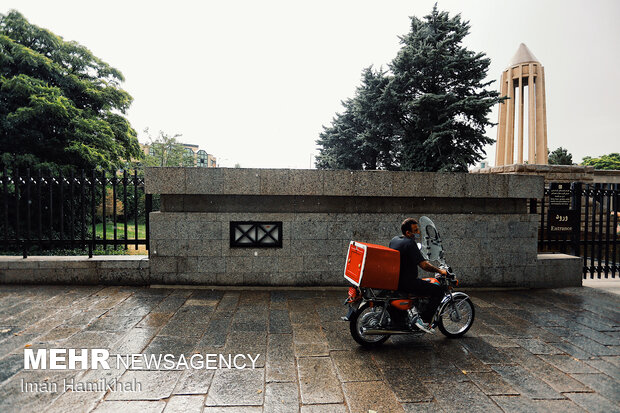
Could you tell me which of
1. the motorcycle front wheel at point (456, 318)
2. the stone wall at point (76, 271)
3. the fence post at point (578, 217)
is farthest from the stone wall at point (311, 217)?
the motorcycle front wheel at point (456, 318)

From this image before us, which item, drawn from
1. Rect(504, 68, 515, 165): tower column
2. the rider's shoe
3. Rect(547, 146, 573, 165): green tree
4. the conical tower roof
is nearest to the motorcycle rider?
the rider's shoe

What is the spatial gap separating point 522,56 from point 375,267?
113 feet

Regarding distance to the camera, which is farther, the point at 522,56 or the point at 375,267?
the point at 522,56

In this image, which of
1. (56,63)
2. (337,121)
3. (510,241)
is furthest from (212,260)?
(337,121)

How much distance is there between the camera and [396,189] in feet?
22.9

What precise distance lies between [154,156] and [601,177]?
42.3 metres

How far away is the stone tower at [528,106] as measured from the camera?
96.4 feet

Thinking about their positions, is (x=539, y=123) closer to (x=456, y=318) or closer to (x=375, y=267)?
(x=456, y=318)

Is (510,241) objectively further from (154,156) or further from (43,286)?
(154,156)

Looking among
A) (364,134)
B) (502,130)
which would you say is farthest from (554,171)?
(502,130)

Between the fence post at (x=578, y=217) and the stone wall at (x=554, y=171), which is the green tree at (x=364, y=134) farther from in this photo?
the fence post at (x=578, y=217)

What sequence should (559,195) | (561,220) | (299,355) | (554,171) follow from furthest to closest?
(554,171) → (561,220) → (559,195) → (299,355)

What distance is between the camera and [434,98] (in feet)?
57.8

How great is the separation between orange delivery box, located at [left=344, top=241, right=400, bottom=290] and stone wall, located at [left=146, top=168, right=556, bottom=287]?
2.73m
